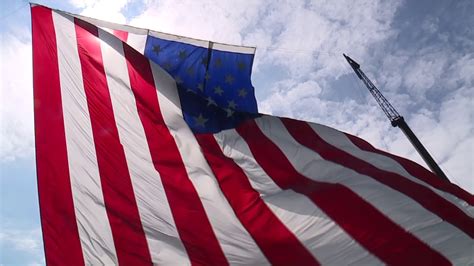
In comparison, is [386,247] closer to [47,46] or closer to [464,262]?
[464,262]

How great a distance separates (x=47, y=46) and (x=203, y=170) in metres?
3.53

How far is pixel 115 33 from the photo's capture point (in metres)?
6.71

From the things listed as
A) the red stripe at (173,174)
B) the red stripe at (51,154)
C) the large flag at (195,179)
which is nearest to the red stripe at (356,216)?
the large flag at (195,179)

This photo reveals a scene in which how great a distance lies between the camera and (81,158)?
515 centimetres

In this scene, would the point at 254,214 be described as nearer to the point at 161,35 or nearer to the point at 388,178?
the point at 388,178

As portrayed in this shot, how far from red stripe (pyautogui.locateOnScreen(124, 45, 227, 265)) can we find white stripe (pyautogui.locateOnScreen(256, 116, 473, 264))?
1608 mm

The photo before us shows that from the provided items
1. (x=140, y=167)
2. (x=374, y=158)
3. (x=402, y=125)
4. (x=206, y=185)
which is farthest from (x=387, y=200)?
(x=402, y=125)

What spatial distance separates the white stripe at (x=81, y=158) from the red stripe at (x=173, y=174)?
832 millimetres

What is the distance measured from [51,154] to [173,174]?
1.79 meters

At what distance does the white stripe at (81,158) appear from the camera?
449 cm

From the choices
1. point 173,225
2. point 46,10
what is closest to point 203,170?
point 173,225

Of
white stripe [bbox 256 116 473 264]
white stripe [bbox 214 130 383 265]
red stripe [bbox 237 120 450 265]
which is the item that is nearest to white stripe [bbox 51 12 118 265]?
white stripe [bbox 214 130 383 265]

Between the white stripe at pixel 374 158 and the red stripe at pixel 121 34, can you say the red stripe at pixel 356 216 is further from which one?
the red stripe at pixel 121 34

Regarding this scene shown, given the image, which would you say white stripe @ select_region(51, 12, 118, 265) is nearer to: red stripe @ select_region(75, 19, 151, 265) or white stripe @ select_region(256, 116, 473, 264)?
red stripe @ select_region(75, 19, 151, 265)
